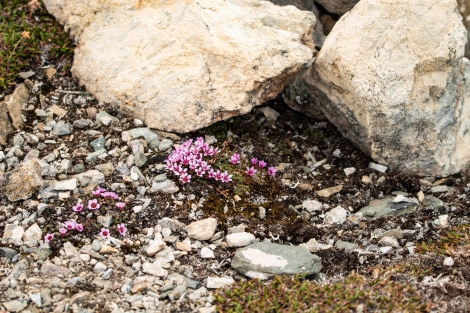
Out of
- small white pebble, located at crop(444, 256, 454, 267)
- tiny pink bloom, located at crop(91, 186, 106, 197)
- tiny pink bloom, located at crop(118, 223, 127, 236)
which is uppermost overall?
small white pebble, located at crop(444, 256, 454, 267)

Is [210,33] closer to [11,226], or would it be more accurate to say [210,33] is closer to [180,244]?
[180,244]

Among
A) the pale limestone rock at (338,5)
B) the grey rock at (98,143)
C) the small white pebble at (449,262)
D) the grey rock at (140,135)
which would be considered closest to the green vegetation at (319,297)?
the small white pebble at (449,262)

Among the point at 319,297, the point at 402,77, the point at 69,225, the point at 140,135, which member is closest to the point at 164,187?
the point at 140,135

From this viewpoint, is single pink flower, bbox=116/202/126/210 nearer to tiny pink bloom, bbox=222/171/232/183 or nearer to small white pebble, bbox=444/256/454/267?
tiny pink bloom, bbox=222/171/232/183

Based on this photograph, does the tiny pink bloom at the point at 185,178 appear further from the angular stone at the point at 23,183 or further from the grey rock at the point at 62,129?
the grey rock at the point at 62,129

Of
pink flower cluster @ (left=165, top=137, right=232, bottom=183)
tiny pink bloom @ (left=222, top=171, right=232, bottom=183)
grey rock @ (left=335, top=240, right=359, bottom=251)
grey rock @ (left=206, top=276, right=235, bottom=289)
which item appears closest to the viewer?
grey rock @ (left=206, top=276, right=235, bottom=289)

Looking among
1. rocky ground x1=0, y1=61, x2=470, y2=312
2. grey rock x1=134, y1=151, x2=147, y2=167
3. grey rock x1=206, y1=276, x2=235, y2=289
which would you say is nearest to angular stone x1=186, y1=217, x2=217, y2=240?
rocky ground x1=0, y1=61, x2=470, y2=312

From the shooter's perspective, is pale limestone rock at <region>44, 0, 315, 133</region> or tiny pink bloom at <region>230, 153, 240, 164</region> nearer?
tiny pink bloom at <region>230, 153, 240, 164</region>

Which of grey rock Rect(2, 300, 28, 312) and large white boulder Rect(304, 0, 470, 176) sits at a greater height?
large white boulder Rect(304, 0, 470, 176)
